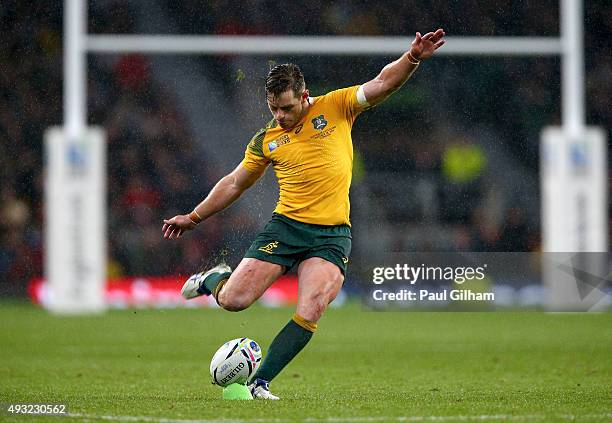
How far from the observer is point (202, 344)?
12250mm

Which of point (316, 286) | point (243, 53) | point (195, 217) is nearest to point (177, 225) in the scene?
point (195, 217)

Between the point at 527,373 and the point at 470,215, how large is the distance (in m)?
9.17

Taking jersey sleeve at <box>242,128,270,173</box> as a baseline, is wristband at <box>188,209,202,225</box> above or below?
below

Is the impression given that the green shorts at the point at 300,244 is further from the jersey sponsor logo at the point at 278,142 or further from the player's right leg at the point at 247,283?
the jersey sponsor logo at the point at 278,142

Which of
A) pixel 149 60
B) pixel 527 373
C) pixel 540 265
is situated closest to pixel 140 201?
pixel 149 60

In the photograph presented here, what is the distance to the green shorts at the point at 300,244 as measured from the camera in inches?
290

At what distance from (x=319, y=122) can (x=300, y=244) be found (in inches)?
29.7

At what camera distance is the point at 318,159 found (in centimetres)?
742

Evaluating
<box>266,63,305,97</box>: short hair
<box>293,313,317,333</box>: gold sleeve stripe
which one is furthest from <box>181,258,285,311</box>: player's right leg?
<box>266,63,305,97</box>: short hair

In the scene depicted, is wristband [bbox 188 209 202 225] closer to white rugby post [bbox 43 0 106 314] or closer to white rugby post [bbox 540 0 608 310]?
white rugby post [bbox 43 0 106 314]

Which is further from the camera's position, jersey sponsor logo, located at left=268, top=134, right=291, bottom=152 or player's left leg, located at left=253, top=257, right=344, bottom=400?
jersey sponsor logo, located at left=268, top=134, right=291, bottom=152

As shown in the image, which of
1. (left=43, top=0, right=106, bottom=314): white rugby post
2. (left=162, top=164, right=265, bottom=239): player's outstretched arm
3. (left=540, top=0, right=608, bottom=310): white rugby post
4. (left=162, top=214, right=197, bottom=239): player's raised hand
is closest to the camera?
(left=162, top=164, right=265, bottom=239): player's outstretched arm

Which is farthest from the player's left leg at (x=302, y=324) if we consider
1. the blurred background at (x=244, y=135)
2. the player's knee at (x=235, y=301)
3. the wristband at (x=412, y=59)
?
the blurred background at (x=244, y=135)

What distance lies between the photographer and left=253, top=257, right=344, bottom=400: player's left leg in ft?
23.3
